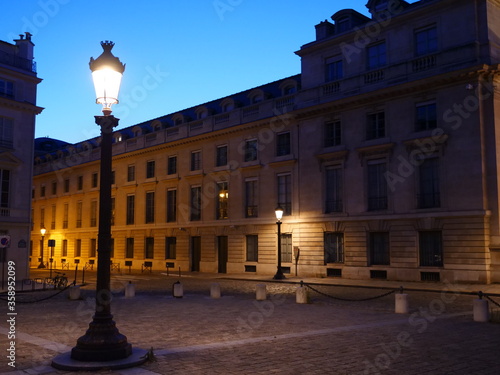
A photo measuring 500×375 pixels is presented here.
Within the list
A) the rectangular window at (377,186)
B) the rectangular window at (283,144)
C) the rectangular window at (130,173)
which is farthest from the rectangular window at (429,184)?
the rectangular window at (130,173)

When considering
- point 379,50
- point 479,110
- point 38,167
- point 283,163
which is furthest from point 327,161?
point 38,167

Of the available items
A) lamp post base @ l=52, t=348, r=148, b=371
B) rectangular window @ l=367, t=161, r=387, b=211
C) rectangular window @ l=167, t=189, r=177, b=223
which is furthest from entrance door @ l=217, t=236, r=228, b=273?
lamp post base @ l=52, t=348, r=148, b=371

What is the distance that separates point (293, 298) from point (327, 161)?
14.4 m

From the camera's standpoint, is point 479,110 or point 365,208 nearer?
point 479,110

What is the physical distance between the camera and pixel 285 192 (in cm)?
3472

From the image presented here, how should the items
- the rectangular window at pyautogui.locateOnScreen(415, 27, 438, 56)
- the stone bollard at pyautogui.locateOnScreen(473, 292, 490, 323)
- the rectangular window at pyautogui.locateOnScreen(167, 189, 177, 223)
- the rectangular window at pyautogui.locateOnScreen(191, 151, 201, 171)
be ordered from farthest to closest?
the rectangular window at pyautogui.locateOnScreen(167, 189, 177, 223) → the rectangular window at pyautogui.locateOnScreen(191, 151, 201, 171) → the rectangular window at pyautogui.locateOnScreen(415, 27, 438, 56) → the stone bollard at pyautogui.locateOnScreen(473, 292, 490, 323)

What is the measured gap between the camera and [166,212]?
43.2 m

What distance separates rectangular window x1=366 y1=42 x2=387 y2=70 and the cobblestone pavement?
16321 mm

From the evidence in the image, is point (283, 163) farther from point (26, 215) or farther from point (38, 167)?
point (38, 167)

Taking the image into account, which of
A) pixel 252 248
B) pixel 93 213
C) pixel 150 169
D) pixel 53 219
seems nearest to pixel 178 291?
pixel 252 248

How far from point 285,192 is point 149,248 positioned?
50.6ft

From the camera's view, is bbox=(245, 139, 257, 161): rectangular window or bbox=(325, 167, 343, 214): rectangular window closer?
bbox=(325, 167, 343, 214): rectangular window

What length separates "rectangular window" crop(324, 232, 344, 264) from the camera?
102ft

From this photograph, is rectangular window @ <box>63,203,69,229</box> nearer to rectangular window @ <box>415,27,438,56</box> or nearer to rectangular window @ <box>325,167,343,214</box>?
rectangular window @ <box>325,167,343,214</box>
